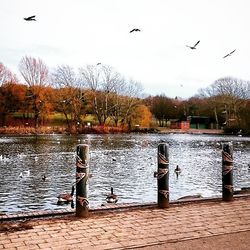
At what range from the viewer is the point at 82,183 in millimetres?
7543

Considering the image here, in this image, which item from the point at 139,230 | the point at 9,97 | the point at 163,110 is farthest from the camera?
the point at 163,110

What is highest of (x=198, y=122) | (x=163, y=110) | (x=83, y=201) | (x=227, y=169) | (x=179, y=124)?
(x=163, y=110)

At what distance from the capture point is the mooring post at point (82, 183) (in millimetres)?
7414

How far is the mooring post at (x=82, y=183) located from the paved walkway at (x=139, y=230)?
0.19 meters

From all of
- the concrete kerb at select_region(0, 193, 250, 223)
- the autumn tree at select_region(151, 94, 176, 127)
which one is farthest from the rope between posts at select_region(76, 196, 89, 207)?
the autumn tree at select_region(151, 94, 176, 127)

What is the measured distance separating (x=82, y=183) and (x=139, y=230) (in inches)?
65.4

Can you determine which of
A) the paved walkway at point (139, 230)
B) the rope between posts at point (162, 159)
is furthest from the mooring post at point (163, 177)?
the paved walkway at point (139, 230)

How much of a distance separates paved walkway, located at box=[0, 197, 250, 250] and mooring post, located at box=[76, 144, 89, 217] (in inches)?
7.4

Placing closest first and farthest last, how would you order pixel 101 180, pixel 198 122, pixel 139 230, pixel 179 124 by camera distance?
pixel 139 230 < pixel 101 180 < pixel 179 124 < pixel 198 122

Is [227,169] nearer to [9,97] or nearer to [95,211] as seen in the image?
[95,211]

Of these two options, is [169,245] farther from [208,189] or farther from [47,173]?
[47,173]

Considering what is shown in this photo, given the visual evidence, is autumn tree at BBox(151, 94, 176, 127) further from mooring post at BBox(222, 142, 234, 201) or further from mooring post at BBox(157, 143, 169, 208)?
mooring post at BBox(157, 143, 169, 208)

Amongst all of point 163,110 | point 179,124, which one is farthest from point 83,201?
point 163,110

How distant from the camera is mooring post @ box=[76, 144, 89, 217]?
24.3 feet
